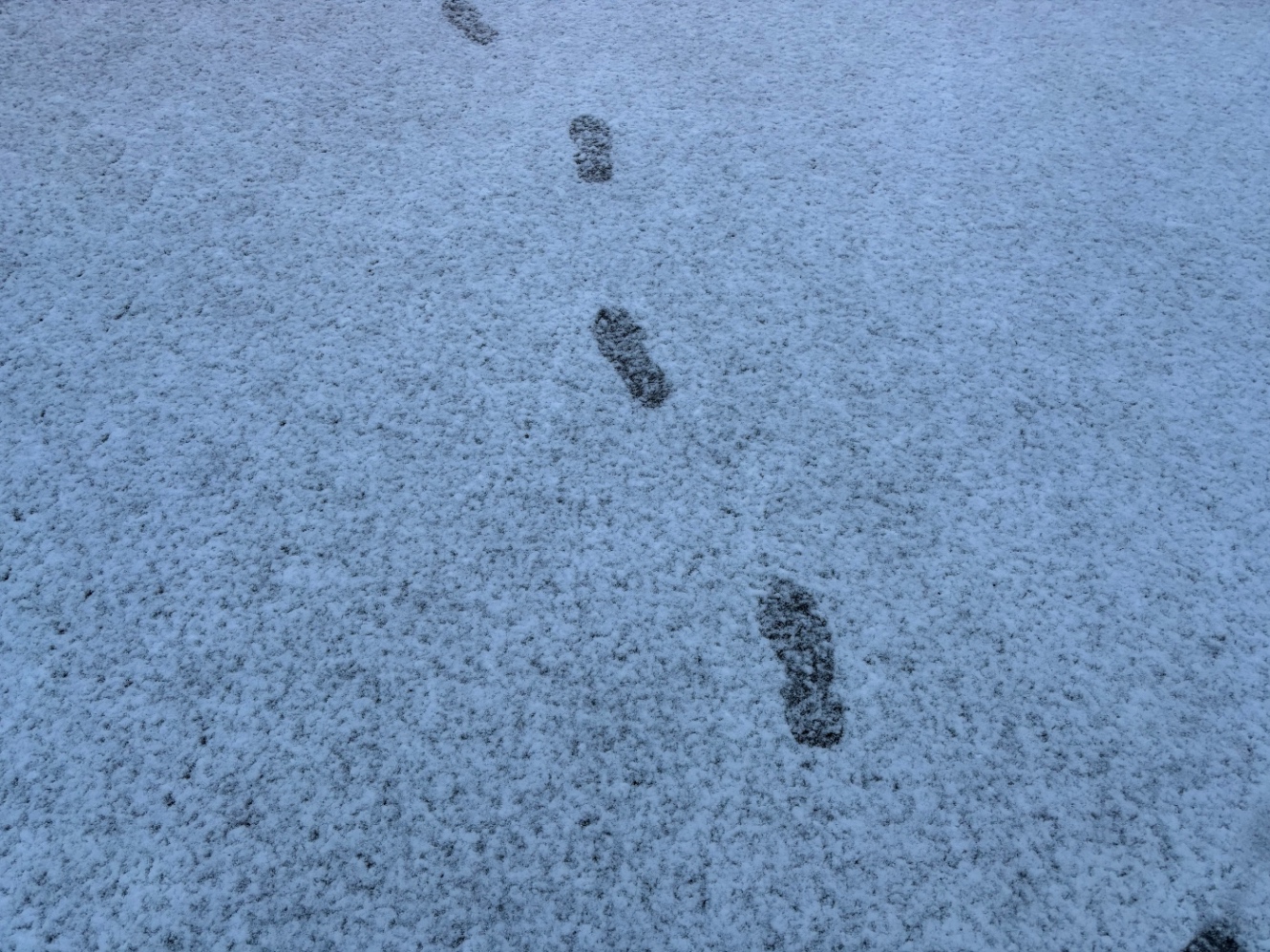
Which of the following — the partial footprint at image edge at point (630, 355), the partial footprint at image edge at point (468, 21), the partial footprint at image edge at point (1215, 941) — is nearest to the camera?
the partial footprint at image edge at point (1215, 941)

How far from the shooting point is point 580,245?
1.09m

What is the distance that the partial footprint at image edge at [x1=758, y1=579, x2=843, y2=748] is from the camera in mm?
781

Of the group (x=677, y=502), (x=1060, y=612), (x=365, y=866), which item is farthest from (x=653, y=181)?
(x=365, y=866)

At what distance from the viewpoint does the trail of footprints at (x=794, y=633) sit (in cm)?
78

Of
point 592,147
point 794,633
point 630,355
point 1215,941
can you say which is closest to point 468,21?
point 592,147

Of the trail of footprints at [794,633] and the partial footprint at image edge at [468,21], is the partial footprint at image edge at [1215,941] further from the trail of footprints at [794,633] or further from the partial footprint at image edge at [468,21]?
the partial footprint at image edge at [468,21]

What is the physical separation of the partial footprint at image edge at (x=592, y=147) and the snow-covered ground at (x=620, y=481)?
0.05ft

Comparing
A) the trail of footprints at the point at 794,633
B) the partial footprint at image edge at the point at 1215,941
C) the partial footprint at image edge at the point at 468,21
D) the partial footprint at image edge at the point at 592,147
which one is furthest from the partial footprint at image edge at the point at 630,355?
the partial footprint at image edge at the point at 1215,941

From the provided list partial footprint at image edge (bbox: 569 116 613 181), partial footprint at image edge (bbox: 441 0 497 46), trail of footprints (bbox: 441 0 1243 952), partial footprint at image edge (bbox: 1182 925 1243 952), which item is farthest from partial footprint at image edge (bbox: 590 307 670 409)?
partial footprint at image edge (bbox: 1182 925 1243 952)

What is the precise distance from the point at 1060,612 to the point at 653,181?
2.56 feet

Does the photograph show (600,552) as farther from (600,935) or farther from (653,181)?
(653,181)

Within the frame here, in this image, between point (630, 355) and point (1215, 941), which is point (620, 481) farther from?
point (1215, 941)

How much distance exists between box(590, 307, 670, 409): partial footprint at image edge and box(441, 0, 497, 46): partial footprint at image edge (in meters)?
0.62

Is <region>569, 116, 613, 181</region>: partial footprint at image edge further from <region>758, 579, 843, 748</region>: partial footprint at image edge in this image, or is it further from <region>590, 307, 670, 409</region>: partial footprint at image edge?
<region>758, 579, 843, 748</region>: partial footprint at image edge
